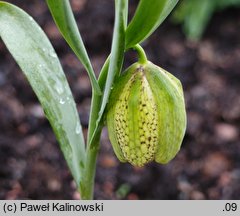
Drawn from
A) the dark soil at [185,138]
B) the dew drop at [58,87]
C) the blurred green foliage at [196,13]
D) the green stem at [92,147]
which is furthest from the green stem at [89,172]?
the blurred green foliage at [196,13]

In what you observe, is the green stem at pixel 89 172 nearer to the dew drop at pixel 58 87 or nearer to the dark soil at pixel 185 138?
the dew drop at pixel 58 87

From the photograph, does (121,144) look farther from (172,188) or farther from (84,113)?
(84,113)

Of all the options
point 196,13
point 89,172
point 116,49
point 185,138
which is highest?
point 116,49

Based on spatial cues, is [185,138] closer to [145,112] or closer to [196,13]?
[196,13]

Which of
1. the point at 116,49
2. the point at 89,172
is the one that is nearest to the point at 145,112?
the point at 116,49

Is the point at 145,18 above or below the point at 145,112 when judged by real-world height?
above
